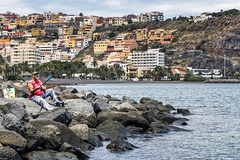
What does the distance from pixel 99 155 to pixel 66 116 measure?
2082mm

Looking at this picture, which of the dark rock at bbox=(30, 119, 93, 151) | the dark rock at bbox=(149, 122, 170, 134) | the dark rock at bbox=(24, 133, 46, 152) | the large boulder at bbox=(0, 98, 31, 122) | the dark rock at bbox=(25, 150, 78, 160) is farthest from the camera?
the dark rock at bbox=(149, 122, 170, 134)

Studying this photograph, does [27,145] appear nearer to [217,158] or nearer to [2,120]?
[2,120]

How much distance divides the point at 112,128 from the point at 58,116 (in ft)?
9.40

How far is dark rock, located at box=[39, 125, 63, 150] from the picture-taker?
11.5 m

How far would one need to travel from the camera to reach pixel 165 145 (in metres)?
14.8

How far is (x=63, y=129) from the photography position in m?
12.4

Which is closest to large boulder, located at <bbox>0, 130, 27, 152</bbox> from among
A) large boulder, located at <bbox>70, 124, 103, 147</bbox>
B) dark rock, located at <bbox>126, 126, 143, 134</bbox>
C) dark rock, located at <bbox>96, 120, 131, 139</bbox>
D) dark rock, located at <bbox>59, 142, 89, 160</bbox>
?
dark rock, located at <bbox>59, 142, 89, 160</bbox>

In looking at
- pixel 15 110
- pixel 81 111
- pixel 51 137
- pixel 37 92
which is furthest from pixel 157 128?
pixel 51 137

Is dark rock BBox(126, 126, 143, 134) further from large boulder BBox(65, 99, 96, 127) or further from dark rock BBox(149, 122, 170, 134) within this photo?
large boulder BBox(65, 99, 96, 127)

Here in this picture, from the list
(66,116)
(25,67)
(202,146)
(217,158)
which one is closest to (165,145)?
(202,146)

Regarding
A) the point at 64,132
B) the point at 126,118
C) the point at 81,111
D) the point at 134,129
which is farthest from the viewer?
the point at 126,118

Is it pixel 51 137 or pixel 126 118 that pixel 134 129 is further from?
pixel 51 137

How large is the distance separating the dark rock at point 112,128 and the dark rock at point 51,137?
144 inches

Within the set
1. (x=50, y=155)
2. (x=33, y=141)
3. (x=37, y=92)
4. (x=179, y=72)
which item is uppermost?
(x=37, y=92)
